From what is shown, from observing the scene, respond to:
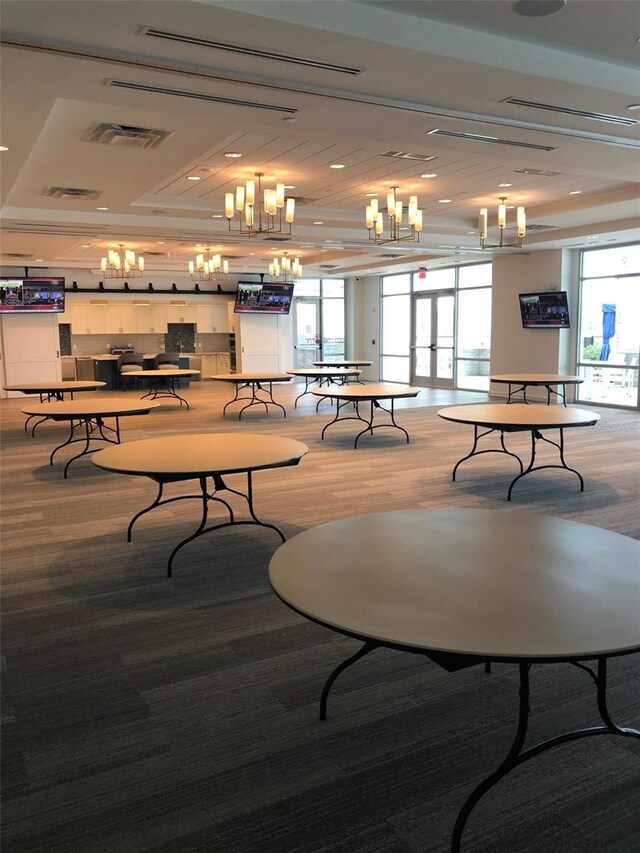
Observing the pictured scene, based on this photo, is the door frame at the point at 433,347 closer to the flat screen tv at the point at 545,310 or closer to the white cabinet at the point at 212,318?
the flat screen tv at the point at 545,310

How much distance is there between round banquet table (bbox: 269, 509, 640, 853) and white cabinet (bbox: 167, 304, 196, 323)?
15218mm

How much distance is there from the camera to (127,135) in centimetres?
512

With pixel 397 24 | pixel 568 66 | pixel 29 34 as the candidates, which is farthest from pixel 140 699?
pixel 568 66

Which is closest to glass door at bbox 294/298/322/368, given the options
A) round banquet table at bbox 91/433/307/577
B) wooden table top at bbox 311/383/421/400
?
wooden table top at bbox 311/383/421/400

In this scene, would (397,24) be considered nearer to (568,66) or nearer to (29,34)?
(568,66)

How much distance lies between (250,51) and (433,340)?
12.3 m

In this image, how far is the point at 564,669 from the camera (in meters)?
2.65

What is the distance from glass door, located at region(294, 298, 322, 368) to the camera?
17.9 m

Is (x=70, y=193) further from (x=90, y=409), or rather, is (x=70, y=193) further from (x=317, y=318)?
(x=317, y=318)

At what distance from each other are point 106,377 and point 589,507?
13036 mm

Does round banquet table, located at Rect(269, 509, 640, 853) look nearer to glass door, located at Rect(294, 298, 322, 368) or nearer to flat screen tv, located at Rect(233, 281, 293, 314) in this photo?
flat screen tv, located at Rect(233, 281, 293, 314)

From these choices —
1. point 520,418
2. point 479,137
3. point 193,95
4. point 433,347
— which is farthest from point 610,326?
point 193,95

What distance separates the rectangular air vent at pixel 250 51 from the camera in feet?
10.1

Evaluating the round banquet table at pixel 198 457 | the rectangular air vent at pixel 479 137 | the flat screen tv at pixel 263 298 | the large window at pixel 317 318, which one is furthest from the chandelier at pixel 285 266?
the round banquet table at pixel 198 457
